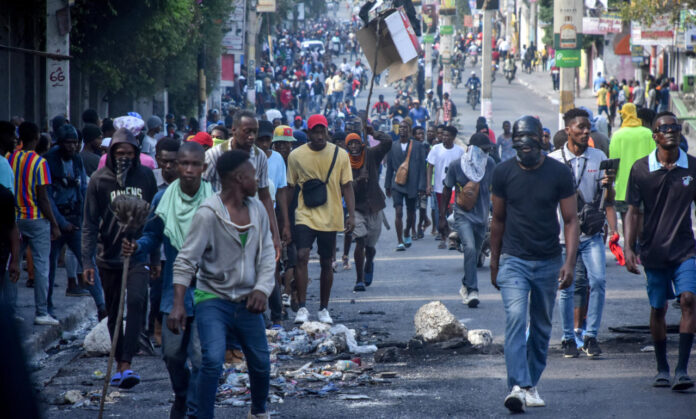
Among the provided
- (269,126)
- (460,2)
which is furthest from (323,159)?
(460,2)

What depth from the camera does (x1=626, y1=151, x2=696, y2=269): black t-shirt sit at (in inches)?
283

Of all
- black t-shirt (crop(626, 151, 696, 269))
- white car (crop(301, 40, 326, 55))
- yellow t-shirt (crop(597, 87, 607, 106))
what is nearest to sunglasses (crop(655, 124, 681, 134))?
black t-shirt (crop(626, 151, 696, 269))

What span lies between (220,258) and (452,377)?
2548mm

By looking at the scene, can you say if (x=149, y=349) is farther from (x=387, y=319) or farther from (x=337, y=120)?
(x=337, y=120)

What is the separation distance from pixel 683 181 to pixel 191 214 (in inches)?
127

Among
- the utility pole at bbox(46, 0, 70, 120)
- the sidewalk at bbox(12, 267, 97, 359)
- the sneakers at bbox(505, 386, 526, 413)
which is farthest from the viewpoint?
the utility pole at bbox(46, 0, 70, 120)

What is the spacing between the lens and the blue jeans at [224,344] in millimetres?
5762

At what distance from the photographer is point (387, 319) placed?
34.6 ft

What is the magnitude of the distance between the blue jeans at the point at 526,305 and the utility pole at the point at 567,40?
11731mm

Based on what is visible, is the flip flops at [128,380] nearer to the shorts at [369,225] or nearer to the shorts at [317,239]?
the shorts at [317,239]

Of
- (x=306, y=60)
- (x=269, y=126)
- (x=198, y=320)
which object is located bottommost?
(x=198, y=320)

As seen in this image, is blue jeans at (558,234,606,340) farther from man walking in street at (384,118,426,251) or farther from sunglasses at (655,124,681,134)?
man walking in street at (384,118,426,251)

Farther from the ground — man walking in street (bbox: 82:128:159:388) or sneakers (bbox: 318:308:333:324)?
man walking in street (bbox: 82:128:159:388)

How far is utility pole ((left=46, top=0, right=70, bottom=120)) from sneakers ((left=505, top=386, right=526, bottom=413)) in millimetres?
10470
